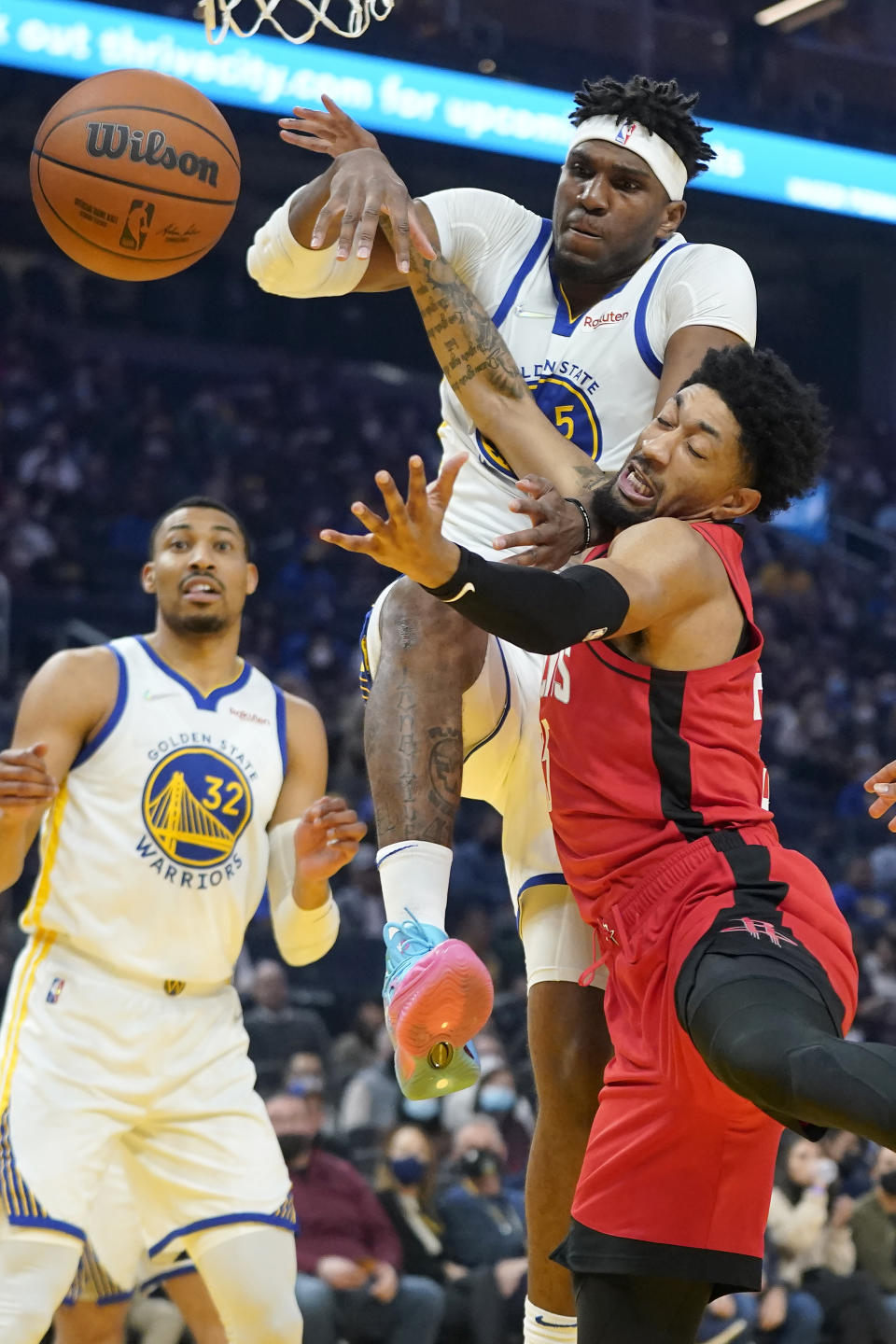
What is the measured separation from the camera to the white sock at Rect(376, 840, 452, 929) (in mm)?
3295

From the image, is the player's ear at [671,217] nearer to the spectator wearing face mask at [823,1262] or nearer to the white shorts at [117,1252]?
the white shorts at [117,1252]

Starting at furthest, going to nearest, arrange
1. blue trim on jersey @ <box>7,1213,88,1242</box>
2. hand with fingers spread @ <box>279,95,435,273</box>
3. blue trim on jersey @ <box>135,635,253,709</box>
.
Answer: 1. blue trim on jersey @ <box>135,635,253,709</box>
2. blue trim on jersey @ <box>7,1213,88,1242</box>
3. hand with fingers spread @ <box>279,95,435,273</box>

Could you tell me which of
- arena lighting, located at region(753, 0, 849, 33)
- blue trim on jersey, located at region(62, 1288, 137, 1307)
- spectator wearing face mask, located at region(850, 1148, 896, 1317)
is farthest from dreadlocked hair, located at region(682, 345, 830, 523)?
arena lighting, located at region(753, 0, 849, 33)

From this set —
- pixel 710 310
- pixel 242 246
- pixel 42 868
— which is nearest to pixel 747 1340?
pixel 42 868

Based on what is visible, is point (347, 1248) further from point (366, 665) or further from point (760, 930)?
point (760, 930)

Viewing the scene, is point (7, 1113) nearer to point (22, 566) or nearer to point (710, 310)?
point (710, 310)

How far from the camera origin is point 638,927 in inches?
124

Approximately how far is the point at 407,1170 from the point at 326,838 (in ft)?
8.96

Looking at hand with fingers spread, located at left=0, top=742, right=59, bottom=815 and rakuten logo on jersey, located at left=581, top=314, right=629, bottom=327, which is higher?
rakuten logo on jersey, located at left=581, top=314, right=629, bottom=327

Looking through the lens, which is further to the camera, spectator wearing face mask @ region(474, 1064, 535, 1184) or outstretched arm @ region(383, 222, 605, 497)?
spectator wearing face mask @ region(474, 1064, 535, 1184)

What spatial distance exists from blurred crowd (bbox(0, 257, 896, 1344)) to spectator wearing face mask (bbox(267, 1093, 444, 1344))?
0.01 metres

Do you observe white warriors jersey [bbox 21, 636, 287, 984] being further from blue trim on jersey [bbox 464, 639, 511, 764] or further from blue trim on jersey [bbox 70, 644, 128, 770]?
blue trim on jersey [bbox 464, 639, 511, 764]

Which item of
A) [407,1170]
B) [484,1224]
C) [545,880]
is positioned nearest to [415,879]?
[545,880]

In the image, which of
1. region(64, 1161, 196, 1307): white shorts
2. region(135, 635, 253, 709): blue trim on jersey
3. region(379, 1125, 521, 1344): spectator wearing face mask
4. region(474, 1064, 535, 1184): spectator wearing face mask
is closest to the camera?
region(64, 1161, 196, 1307): white shorts
